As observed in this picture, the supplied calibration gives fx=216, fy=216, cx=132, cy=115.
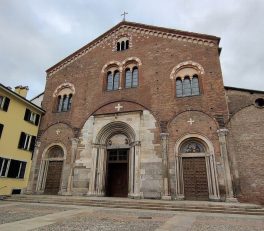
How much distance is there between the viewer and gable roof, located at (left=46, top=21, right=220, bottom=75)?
57.7 ft

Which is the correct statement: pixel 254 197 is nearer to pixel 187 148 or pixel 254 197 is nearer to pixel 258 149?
pixel 258 149

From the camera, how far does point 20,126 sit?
18281 mm

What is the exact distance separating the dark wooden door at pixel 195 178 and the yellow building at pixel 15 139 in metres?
13.3

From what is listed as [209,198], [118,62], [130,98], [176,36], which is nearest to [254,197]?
[209,198]

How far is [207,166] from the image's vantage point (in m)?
14.4

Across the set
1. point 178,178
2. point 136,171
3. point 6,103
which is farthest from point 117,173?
point 6,103

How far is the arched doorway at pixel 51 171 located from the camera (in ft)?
58.6

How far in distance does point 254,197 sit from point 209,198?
2599mm

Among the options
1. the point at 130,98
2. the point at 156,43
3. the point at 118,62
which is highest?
the point at 156,43

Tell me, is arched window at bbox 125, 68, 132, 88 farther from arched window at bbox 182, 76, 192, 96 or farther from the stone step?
the stone step

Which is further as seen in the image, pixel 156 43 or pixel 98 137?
pixel 156 43

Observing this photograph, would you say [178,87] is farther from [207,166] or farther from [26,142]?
[26,142]

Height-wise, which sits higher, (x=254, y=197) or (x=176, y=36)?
(x=176, y=36)

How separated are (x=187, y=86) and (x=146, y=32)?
22.0 feet
